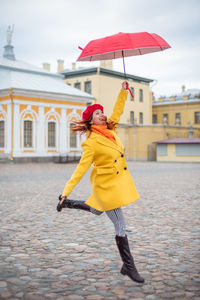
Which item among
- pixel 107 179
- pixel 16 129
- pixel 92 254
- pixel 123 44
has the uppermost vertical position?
pixel 123 44

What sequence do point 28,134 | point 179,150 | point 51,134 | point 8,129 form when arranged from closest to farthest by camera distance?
point 8,129 → point 28,134 → point 51,134 → point 179,150

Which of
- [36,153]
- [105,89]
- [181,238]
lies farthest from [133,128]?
[181,238]

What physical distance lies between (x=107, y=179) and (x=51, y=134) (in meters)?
26.7

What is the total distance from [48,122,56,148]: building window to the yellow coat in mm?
26350

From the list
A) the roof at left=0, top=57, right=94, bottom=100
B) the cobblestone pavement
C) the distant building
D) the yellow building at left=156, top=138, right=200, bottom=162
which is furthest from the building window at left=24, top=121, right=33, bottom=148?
the cobblestone pavement

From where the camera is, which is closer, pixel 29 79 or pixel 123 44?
pixel 123 44

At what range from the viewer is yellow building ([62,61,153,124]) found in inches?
1660

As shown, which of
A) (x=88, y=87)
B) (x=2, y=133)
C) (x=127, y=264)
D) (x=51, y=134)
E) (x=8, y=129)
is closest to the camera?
(x=127, y=264)

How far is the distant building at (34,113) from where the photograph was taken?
27828mm

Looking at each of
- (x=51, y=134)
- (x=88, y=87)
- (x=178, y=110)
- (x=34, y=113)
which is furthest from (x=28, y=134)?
(x=178, y=110)

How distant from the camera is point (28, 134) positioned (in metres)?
28.6

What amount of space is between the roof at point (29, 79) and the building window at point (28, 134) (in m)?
2.56

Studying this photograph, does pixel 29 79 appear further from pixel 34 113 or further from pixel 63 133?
pixel 63 133

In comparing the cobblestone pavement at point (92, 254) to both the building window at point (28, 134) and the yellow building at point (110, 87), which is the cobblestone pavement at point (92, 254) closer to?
the building window at point (28, 134)
